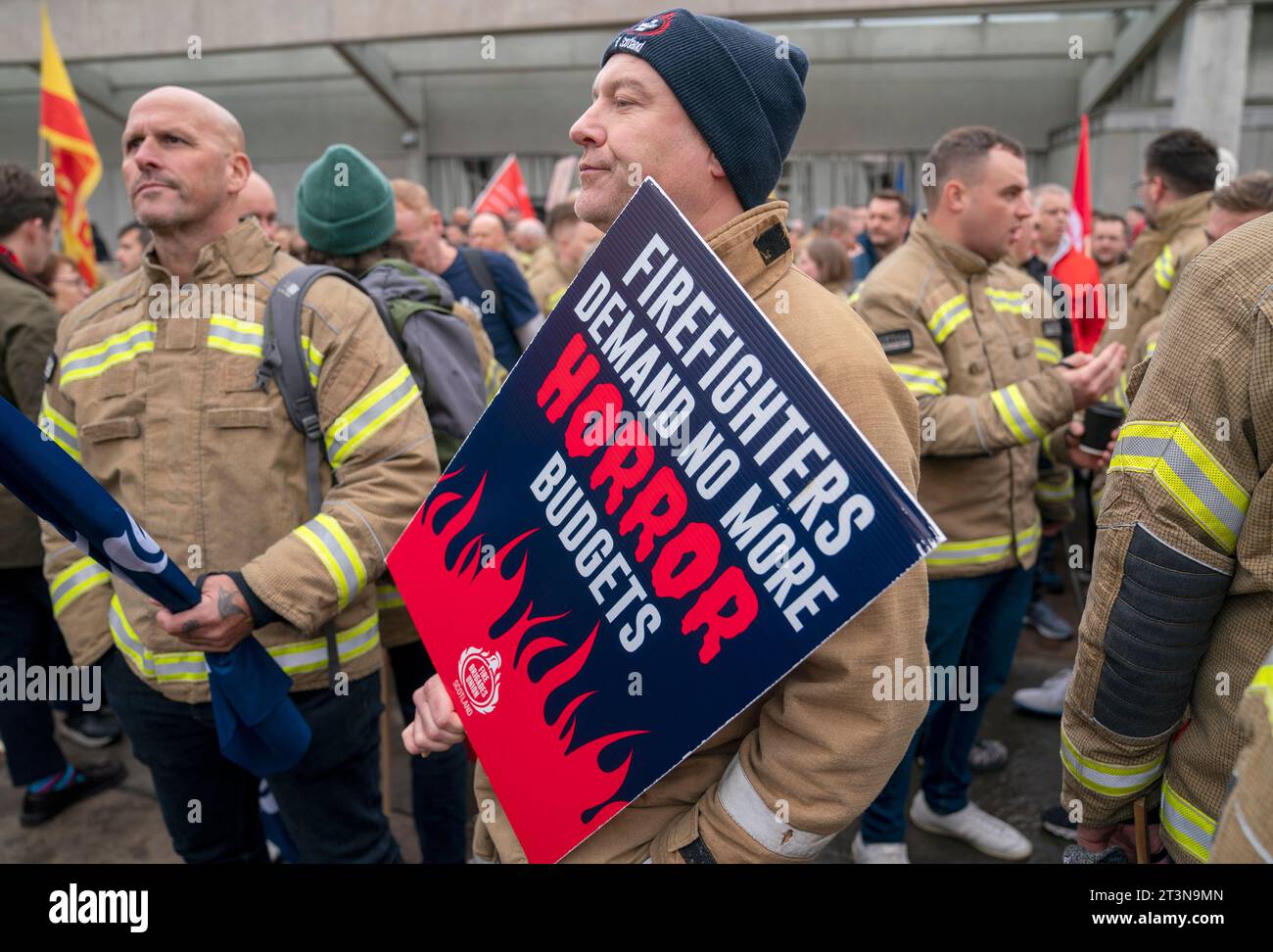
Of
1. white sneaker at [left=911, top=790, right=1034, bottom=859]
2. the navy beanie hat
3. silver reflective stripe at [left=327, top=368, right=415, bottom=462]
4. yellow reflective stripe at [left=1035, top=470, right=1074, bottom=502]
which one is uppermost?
the navy beanie hat

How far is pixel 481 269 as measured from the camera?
4.46 metres

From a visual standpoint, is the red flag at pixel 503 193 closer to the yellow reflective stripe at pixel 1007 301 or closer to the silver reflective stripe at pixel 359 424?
the yellow reflective stripe at pixel 1007 301

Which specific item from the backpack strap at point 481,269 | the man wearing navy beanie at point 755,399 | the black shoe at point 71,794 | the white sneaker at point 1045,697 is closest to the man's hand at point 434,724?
the man wearing navy beanie at point 755,399

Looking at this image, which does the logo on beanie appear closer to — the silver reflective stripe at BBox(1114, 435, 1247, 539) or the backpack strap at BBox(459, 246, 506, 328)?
the silver reflective stripe at BBox(1114, 435, 1247, 539)

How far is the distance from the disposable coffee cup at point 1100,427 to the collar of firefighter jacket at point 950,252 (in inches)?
22.8

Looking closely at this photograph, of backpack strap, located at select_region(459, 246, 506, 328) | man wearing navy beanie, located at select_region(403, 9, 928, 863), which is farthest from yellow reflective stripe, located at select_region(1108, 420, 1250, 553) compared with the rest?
backpack strap, located at select_region(459, 246, 506, 328)

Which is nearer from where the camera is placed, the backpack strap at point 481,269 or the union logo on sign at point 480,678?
the union logo on sign at point 480,678

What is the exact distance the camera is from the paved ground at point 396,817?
3.31 metres

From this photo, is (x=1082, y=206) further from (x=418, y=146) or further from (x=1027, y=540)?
(x=418, y=146)

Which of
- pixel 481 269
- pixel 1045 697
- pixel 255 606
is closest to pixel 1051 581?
pixel 1045 697

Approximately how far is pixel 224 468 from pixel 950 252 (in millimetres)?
2091

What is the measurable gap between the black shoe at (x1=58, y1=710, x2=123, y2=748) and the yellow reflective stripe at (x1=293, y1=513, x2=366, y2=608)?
2762 mm

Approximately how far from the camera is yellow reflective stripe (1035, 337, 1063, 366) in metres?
3.14
